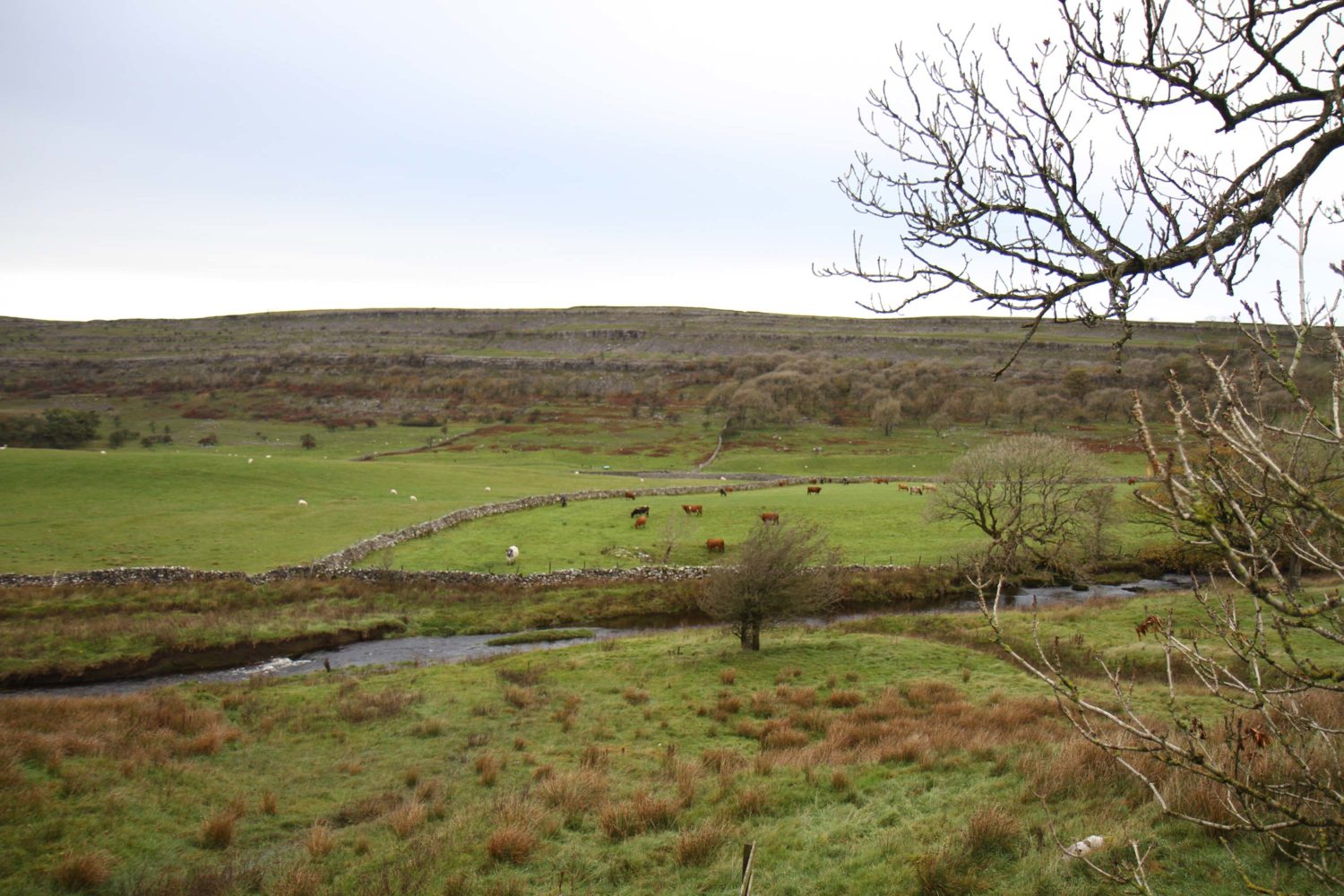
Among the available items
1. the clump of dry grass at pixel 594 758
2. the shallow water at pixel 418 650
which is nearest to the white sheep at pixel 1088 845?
the clump of dry grass at pixel 594 758

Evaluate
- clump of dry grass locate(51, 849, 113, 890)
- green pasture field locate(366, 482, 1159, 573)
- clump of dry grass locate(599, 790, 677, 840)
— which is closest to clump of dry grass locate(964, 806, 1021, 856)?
clump of dry grass locate(599, 790, 677, 840)

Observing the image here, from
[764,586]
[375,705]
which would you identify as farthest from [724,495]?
[375,705]

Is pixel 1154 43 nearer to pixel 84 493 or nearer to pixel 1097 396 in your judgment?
pixel 84 493

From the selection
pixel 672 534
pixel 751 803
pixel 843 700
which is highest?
pixel 751 803

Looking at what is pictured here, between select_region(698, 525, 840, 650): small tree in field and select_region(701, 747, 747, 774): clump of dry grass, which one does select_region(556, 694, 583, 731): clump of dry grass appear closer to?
select_region(701, 747, 747, 774): clump of dry grass

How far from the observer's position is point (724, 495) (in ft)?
168

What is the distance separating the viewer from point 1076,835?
750cm

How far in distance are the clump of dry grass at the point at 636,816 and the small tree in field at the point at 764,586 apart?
11638mm

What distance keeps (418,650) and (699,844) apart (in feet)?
61.3

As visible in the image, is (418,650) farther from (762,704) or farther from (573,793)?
(573,793)

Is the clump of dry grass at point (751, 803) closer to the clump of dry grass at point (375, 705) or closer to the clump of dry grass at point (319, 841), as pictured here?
the clump of dry grass at point (319, 841)

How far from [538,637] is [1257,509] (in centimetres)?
2593

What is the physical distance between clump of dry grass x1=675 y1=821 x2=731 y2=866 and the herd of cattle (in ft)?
64.1

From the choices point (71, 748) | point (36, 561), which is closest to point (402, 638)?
point (71, 748)
